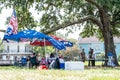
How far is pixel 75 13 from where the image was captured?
129ft

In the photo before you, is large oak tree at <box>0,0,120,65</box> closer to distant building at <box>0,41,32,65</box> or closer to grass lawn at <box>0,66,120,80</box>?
distant building at <box>0,41,32,65</box>

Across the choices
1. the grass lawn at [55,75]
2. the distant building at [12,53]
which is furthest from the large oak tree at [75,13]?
the grass lawn at [55,75]

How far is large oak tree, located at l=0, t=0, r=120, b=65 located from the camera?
106 feet

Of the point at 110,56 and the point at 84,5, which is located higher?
the point at 84,5

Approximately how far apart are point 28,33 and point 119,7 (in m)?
9.50

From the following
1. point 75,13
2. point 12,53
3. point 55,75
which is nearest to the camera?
point 55,75

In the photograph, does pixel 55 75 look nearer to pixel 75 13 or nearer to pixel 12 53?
pixel 75 13

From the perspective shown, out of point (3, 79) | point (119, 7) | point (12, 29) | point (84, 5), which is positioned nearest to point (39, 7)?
point (84, 5)

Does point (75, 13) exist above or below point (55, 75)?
above

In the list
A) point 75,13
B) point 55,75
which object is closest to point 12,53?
point 75,13

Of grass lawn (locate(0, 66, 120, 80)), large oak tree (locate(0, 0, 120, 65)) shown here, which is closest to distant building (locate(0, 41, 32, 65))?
large oak tree (locate(0, 0, 120, 65))

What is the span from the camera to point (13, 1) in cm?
3131

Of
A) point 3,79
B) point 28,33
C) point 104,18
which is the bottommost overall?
point 3,79

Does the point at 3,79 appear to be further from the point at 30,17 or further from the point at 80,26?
the point at 80,26
